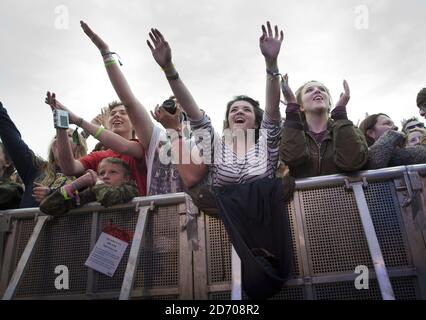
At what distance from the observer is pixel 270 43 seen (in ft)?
10.1

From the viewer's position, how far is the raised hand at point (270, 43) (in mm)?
3038

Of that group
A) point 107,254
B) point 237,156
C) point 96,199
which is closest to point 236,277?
point 107,254

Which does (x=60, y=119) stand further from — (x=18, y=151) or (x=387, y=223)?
(x=387, y=223)

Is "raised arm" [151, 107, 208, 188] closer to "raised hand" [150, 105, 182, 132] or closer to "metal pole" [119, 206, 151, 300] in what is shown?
"raised hand" [150, 105, 182, 132]

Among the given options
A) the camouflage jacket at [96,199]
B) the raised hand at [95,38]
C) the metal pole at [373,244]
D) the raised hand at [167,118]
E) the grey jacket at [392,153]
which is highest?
the raised hand at [95,38]

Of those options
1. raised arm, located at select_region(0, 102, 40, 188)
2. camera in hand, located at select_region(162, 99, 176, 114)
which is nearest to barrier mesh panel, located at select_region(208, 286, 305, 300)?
camera in hand, located at select_region(162, 99, 176, 114)

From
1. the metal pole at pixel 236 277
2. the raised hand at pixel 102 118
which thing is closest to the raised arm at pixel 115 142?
the raised hand at pixel 102 118

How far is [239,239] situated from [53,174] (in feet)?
7.05

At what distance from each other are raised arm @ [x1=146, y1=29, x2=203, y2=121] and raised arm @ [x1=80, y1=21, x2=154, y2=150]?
372 mm

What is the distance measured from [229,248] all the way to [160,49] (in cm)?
168

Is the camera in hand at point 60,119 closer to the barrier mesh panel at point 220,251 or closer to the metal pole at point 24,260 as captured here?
the metal pole at point 24,260

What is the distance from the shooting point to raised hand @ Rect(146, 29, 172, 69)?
10.3 ft

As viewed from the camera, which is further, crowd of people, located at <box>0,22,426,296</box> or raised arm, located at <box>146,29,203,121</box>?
raised arm, located at <box>146,29,203,121</box>

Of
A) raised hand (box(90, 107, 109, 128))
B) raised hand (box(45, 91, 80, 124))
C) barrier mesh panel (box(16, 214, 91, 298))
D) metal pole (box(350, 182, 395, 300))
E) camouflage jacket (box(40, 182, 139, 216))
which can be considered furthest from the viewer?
raised hand (box(90, 107, 109, 128))
